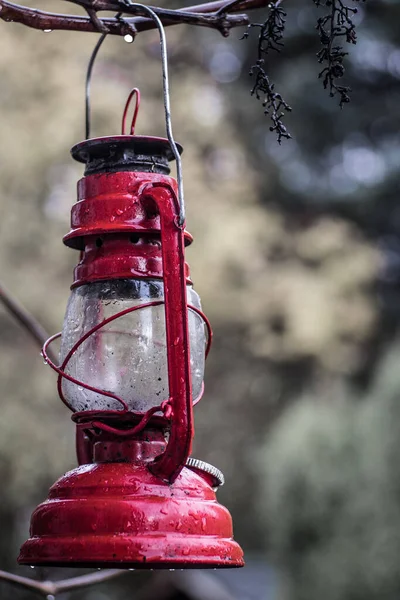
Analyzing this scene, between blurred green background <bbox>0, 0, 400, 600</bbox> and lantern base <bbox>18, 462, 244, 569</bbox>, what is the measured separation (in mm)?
6039

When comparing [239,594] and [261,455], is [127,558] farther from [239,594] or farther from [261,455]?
[239,594]

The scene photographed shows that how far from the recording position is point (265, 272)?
426 inches

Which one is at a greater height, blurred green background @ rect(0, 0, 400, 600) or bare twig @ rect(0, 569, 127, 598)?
blurred green background @ rect(0, 0, 400, 600)

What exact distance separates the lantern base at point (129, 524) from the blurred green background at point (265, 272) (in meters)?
6.04

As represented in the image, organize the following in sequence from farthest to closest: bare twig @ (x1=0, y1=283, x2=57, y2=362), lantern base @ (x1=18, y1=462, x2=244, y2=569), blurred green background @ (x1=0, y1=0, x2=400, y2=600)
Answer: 1. blurred green background @ (x1=0, y1=0, x2=400, y2=600)
2. bare twig @ (x1=0, y1=283, x2=57, y2=362)
3. lantern base @ (x1=18, y1=462, x2=244, y2=569)

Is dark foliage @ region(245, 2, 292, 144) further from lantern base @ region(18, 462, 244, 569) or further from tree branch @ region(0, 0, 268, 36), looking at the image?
lantern base @ region(18, 462, 244, 569)

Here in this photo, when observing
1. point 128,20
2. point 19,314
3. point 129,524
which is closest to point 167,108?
point 128,20

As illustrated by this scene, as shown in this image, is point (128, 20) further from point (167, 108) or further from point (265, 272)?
point (265, 272)

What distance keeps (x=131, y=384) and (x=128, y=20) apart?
0.55 meters

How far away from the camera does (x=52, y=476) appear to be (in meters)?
8.46

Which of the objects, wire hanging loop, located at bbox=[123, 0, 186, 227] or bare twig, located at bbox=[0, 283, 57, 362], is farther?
bare twig, located at bbox=[0, 283, 57, 362]

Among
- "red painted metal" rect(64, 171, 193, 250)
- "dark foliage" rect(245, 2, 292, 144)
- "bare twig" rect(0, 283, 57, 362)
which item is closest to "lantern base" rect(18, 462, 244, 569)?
"red painted metal" rect(64, 171, 193, 250)

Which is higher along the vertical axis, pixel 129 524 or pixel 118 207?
pixel 118 207

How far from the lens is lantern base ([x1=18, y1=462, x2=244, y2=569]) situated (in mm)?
1255
